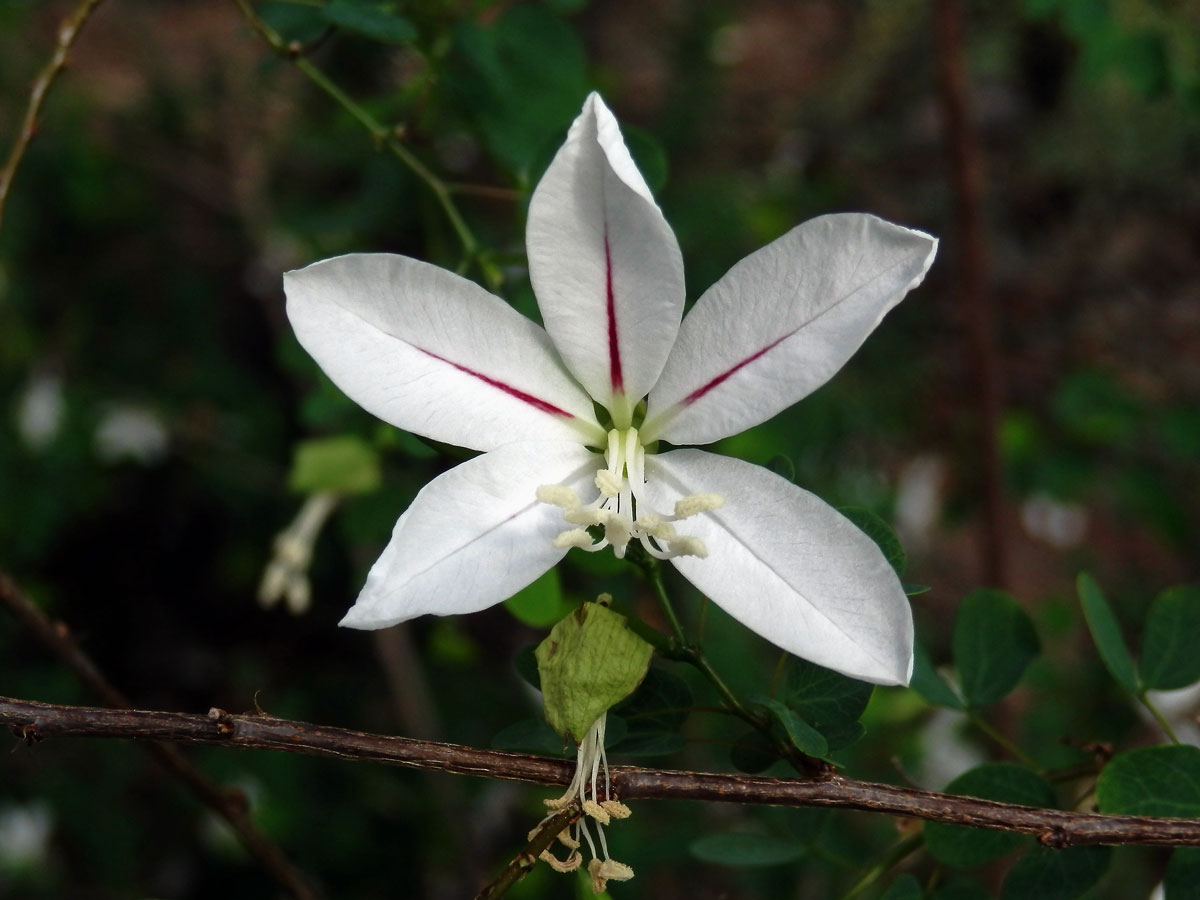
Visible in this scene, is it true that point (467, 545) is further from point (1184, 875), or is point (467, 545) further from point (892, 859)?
point (1184, 875)

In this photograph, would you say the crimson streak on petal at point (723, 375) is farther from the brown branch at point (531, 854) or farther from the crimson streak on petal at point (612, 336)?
the brown branch at point (531, 854)

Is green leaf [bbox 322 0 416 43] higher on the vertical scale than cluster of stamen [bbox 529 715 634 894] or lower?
higher

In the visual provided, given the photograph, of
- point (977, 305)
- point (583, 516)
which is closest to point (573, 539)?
point (583, 516)

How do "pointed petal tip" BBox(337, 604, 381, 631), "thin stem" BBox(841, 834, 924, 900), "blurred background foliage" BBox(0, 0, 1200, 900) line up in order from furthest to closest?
"blurred background foliage" BBox(0, 0, 1200, 900) → "thin stem" BBox(841, 834, 924, 900) → "pointed petal tip" BBox(337, 604, 381, 631)

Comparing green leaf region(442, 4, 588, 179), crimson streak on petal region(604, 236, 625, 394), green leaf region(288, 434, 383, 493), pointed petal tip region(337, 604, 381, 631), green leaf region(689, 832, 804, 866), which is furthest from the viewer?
green leaf region(288, 434, 383, 493)

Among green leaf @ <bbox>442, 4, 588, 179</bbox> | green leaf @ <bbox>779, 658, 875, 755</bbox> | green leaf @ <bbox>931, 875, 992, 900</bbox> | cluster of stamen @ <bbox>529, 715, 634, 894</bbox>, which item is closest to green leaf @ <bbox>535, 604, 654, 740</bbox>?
cluster of stamen @ <bbox>529, 715, 634, 894</bbox>

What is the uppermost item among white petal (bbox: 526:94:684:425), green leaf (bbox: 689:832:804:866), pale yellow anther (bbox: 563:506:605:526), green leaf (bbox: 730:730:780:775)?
white petal (bbox: 526:94:684:425)

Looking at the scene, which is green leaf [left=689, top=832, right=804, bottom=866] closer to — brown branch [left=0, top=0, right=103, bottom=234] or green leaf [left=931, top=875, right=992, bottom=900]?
green leaf [left=931, top=875, right=992, bottom=900]
